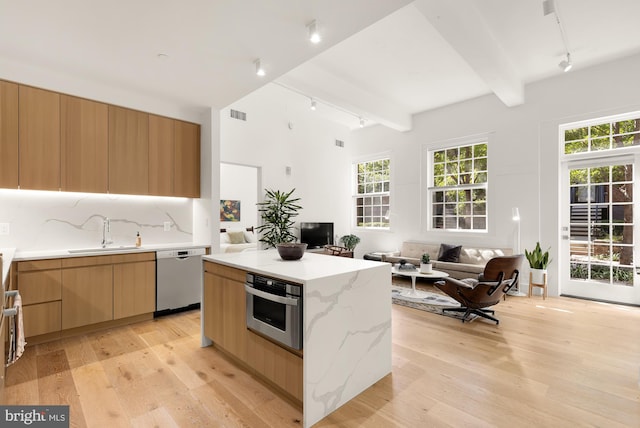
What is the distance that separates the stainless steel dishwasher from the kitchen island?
1.39 meters

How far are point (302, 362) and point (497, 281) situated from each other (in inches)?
104

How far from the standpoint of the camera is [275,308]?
79.5 inches

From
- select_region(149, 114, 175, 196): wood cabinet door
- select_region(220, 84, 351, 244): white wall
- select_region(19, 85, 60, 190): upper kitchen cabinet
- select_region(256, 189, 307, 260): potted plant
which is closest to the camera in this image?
select_region(19, 85, 60, 190): upper kitchen cabinet

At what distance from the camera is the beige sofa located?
5156 mm

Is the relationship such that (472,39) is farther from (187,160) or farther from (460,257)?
(187,160)

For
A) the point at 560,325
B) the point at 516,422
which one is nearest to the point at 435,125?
the point at 560,325

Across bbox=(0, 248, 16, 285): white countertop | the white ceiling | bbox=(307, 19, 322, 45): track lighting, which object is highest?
the white ceiling

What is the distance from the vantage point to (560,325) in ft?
11.6

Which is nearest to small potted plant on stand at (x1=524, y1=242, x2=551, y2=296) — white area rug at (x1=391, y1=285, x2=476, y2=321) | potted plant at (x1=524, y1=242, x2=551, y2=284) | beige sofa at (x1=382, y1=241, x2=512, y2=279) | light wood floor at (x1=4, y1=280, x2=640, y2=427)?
potted plant at (x1=524, y1=242, x2=551, y2=284)

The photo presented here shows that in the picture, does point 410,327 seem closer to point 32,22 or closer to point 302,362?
point 302,362

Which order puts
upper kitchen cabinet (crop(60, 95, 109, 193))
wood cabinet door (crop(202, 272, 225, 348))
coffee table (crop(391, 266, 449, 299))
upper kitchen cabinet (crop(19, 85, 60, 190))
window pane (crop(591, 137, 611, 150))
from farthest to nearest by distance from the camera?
window pane (crop(591, 137, 611, 150)), coffee table (crop(391, 266, 449, 299)), upper kitchen cabinet (crop(60, 95, 109, 193)), upper kitchen cabinet (crop(19, 85, 60, 190)), wood cabinet door (crop(202, 272, 225, 348))

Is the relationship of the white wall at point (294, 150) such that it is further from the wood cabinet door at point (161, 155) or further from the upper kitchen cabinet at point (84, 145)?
the upper kitchen cabinet at point (84, 145)

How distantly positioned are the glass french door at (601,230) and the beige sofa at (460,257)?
3.09ft

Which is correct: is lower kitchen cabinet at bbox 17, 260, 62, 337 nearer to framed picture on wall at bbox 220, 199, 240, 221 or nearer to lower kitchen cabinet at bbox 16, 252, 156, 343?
lower kitchen cabinet at bbox 16, 252, 156, 343
